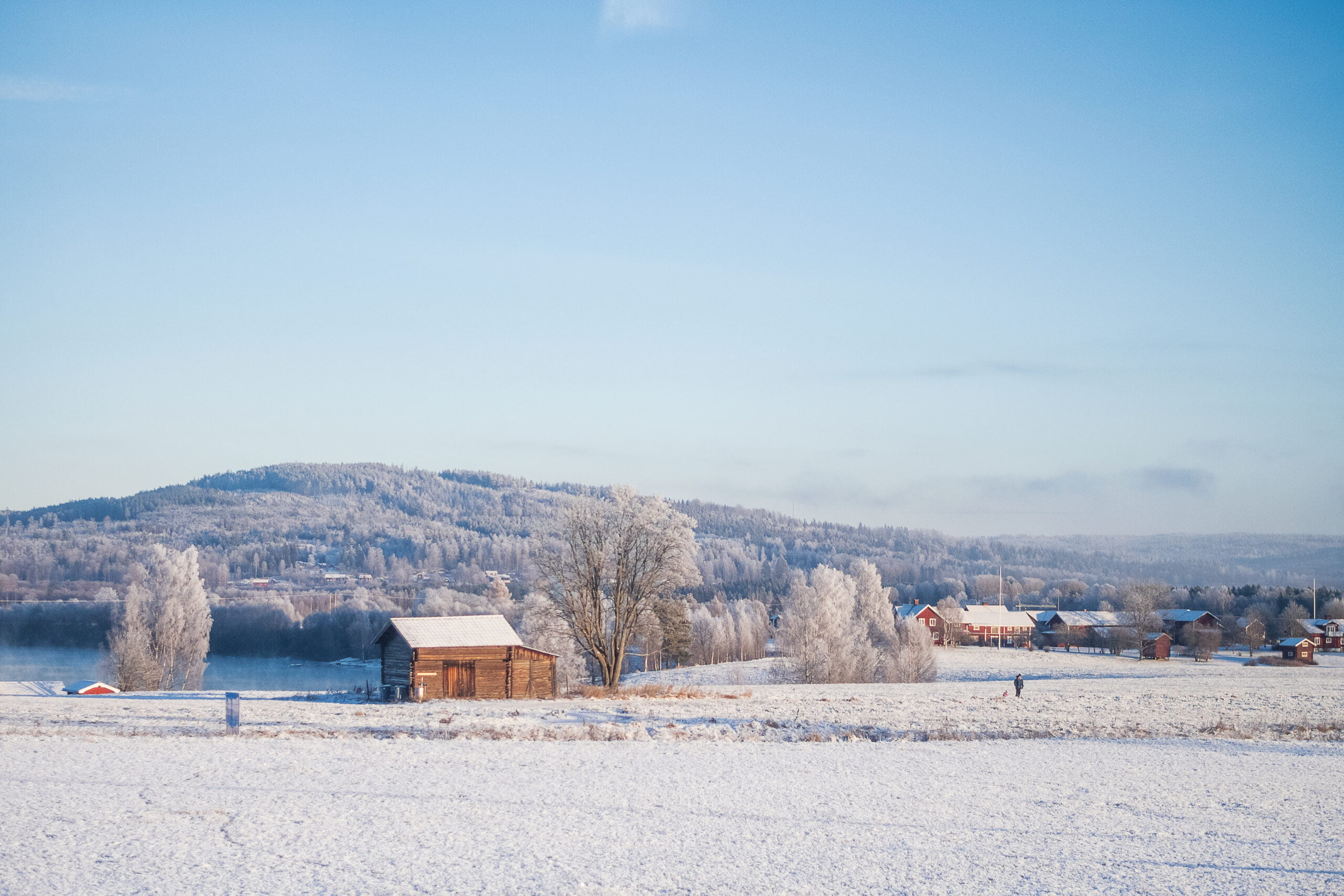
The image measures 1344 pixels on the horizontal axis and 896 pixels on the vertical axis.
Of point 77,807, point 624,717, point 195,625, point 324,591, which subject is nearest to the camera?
point 77,807

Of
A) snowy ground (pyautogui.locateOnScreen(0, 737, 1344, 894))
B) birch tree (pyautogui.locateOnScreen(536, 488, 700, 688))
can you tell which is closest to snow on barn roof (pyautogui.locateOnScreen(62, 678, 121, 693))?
birch tree (pyautogui.locateOnScreen(536, 488, 700, 688))

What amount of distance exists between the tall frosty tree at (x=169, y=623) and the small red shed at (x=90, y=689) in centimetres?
610

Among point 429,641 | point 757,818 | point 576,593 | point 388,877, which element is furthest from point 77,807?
point 576,593

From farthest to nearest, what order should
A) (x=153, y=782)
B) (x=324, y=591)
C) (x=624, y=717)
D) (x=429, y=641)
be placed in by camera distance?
(x=324, y=591) < (x=429, y=641) < (x=624, y=717) < (x=153, y=782)

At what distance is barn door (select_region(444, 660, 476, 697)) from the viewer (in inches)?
1655

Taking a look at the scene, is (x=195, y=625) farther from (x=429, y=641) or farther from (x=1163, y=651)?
(x=1163, y=651)

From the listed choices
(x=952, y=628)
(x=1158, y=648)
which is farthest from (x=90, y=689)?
(x=952, y=628)

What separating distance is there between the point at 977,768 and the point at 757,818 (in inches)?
310

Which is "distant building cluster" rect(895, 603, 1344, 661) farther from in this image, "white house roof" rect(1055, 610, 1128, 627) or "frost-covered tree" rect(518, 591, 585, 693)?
"frost-covered tree" rect(518, 591, 585, 693)

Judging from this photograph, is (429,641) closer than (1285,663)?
Yes

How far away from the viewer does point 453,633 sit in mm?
43094

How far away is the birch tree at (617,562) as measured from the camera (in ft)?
150

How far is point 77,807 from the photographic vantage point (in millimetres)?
16547

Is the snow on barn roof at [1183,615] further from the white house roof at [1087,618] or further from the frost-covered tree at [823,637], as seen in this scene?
the frost-covered tree at [823,637]
